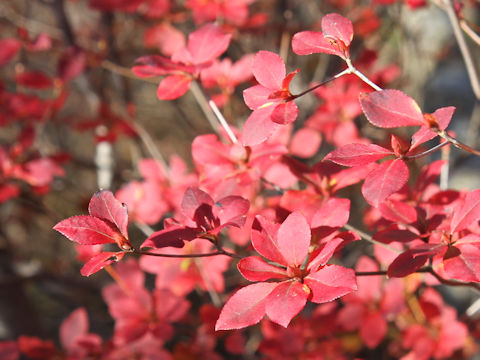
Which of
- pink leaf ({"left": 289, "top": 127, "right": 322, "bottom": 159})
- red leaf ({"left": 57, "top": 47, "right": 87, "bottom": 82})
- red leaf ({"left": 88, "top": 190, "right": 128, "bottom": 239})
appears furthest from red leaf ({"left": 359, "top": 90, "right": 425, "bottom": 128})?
red leaf ({"left": 57, "top": 47, "right": 87, "bottom": 82})

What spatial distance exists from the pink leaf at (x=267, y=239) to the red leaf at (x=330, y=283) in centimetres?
5

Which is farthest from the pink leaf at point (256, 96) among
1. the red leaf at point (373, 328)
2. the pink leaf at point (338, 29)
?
the red leaf at point (373, 328)

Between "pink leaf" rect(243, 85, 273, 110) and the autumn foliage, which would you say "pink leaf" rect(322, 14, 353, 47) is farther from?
"pink leaf" rect(243, 85, 273, 110)

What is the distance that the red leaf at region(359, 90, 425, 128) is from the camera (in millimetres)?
597

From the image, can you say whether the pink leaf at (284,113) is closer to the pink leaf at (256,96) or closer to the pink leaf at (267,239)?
the pink leaf at (256,96)

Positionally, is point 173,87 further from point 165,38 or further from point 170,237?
point 165,38

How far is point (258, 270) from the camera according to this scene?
668 mm

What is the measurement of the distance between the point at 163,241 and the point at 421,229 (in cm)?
39

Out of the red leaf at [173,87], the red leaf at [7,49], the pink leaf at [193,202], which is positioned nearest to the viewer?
the pink leaf at [193,202]

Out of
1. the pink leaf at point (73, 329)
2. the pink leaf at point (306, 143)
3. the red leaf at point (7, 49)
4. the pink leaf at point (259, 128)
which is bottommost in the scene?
the pink leaf at point (73, 329)

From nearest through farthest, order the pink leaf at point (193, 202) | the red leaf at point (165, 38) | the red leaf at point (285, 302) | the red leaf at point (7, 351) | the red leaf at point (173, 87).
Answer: the red leaf at point (285, 302), the pink leaf at point (193, 202), the red leaf at point (173, 87), the red leaf at point (7, 351), the red leaf at point (165, 38)

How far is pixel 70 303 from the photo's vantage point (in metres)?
1.89

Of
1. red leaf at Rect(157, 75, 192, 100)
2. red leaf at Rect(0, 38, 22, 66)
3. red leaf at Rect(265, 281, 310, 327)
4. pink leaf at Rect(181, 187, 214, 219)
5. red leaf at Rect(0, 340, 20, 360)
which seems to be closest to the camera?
red leaf at Rect(265, 281, 310, 327)

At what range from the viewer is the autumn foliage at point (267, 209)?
631 mm
